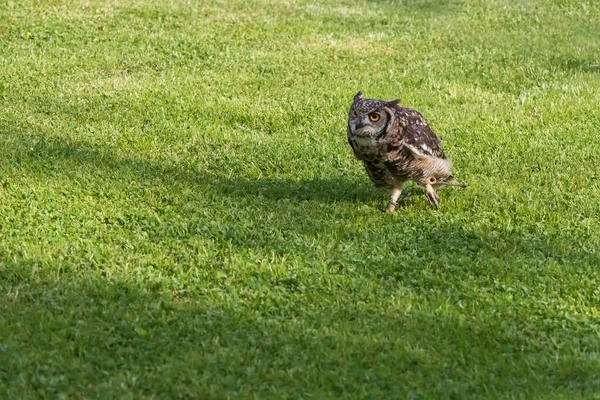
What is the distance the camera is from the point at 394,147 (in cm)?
832

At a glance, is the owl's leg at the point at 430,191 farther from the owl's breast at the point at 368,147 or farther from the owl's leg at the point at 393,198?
the owl's breast at the point at 368,147

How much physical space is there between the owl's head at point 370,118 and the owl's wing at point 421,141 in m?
0.26

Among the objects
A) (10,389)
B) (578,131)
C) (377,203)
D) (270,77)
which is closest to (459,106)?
(578,131)

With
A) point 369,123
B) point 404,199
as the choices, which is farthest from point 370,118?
point 404,199

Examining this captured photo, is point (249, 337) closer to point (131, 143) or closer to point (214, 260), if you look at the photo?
point (214, 260)

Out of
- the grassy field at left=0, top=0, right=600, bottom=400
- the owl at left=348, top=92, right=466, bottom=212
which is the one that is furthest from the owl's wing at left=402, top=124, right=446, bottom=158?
the grassy field at left=0, top=0, right=600, bottom=400

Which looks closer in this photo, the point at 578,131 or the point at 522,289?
the point at 522,289

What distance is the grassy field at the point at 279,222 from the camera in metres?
6.12

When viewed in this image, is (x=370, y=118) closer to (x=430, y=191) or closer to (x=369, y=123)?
(x=369, y=123)

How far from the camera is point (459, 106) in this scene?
40.2ft

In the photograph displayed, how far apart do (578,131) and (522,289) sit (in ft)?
15.0

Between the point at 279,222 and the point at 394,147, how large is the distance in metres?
1.17

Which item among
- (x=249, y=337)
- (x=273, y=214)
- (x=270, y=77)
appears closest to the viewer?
(x=249, y=337)

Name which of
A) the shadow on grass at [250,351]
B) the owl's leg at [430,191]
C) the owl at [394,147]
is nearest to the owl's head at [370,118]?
the owl at [394,147]
